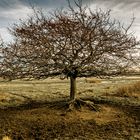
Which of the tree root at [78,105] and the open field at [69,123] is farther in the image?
the tree root at [78,105]

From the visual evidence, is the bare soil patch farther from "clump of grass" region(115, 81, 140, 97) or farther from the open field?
"clump of grass" region(115, 81, 140, 97)

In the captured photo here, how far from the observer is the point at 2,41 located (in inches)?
525

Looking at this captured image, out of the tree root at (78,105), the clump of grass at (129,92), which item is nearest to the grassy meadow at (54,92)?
the clump of grass at (129,92)

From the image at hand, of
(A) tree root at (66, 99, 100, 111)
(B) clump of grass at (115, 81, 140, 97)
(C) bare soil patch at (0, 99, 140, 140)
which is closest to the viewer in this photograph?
(C) bare soil patch at (0, 99, 140, 140)

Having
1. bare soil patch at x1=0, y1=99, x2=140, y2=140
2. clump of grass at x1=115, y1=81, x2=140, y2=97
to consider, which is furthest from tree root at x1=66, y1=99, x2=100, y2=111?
clump of grass at x1=115, y1=81, x2=140, y2=97

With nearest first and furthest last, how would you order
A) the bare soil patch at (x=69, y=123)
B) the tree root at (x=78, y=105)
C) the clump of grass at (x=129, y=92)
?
the bare soil patch at (x=69, y=123) < the tree root at (x=78, y=105) < the clump of grass at (x=129, y=92)

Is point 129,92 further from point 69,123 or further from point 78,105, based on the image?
point 69,123

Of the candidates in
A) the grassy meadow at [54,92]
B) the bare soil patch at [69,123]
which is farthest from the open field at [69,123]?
the grassy meadow at [54,92]

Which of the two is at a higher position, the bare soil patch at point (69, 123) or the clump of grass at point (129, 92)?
the clump of grass at point (129, 92)

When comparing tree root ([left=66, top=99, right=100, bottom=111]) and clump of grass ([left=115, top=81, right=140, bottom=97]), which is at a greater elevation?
clump of grass ([left=115, top=81, right=140, bottom=97])

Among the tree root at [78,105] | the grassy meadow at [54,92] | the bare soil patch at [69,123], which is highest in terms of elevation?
the grassy meadow at [54,92]


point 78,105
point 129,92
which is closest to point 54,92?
point 129,92

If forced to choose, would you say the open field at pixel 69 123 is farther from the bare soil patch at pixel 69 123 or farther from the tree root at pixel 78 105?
the tree root at pixel 78 105

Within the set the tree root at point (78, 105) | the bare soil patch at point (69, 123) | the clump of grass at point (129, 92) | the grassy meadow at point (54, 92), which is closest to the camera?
the bare soil patch at point (69, 123)
